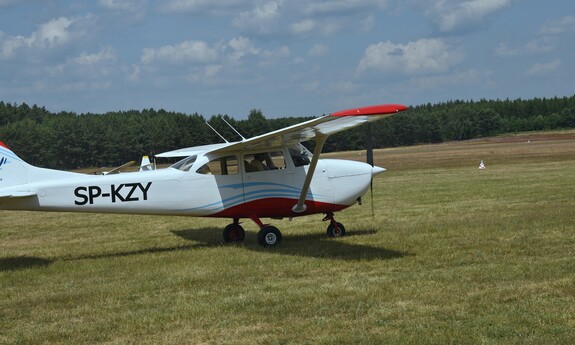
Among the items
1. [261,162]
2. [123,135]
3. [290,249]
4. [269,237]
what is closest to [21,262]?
[269,237]

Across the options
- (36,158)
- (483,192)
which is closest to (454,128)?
(36,158)

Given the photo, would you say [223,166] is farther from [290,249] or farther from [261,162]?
[290,249]

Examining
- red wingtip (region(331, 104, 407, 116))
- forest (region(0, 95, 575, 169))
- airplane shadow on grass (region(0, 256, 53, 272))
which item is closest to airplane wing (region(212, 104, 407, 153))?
red wingtip (region(331, 104, 407, 116))

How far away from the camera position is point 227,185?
12391 mm

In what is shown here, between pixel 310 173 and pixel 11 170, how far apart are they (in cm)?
485

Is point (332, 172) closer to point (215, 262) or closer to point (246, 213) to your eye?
point (246, 213)

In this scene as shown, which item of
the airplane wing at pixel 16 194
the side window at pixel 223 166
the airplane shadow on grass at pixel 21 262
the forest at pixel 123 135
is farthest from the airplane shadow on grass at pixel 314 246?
the forest at pixel 123 135

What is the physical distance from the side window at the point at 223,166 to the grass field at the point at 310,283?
136 cm

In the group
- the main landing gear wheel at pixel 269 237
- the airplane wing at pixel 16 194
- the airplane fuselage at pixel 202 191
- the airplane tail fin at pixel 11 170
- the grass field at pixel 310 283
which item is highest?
the airplane tail fin at pixel 11 170

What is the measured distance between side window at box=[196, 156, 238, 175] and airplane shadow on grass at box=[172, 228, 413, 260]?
54.3 inches

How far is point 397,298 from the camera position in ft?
25.3

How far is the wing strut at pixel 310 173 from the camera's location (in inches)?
446

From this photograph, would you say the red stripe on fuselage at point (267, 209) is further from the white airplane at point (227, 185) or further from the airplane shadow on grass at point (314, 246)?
the airplane shadow on grass at point (314, 246)

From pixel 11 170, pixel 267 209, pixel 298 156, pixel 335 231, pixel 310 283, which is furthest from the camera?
pixel 335 231
